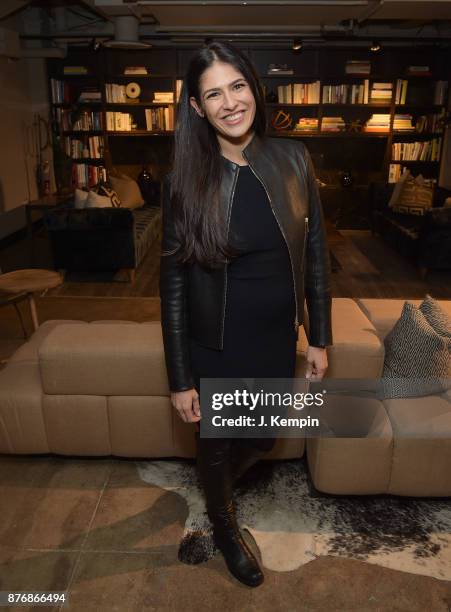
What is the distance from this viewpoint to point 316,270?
153cm

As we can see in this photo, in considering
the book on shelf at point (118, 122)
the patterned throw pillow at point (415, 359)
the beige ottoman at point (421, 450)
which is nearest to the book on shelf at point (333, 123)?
the book on shelf at point (118, 122)

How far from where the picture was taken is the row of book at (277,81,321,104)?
7.23 metres

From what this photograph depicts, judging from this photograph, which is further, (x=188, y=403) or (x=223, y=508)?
(x=223, y=508)

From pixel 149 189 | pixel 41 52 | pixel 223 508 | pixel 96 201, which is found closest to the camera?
pixel 223 508

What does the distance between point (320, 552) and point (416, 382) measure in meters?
0.70

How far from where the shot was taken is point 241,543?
1.73 metres

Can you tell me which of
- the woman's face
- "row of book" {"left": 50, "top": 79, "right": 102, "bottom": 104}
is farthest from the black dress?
"row of book" {"left": 50, "top": 79, "right": 102, "bottom": 104}

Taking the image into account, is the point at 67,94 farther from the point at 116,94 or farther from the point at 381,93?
the point at 381,93

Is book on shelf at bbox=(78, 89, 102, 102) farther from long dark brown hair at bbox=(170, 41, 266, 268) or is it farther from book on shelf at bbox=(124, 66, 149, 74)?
long dark brown hair at bbox=(170, 41, 266, 268)

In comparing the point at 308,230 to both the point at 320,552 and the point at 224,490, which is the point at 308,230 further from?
the point at 320,552

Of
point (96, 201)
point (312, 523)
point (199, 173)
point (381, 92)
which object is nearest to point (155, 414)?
point (312, 523)

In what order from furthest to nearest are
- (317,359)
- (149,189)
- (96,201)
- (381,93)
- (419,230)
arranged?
(381,93) → (149,189) → (419,230) → (96,201) → (317,359)

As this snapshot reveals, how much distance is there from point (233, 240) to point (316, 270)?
0.93ft

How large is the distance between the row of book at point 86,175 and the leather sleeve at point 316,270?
21.2ft
